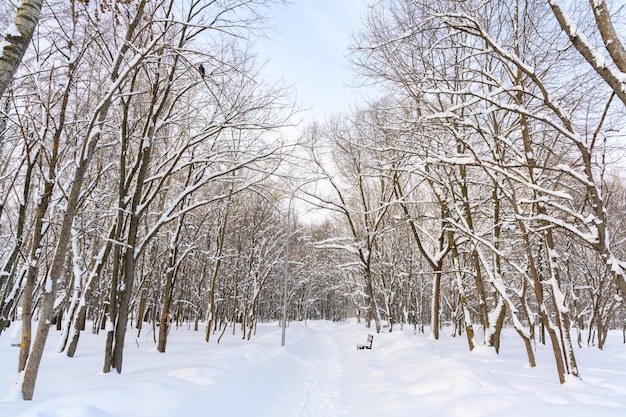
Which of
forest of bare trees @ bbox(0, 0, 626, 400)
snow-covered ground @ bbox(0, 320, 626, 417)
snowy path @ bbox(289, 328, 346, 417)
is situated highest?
forest of bare trees @ bbox(0, 0, 626, 400)

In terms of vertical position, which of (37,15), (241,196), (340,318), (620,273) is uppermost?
(241,196)

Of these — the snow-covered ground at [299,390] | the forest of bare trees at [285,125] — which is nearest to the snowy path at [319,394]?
the snow-covered ground at [299,390]

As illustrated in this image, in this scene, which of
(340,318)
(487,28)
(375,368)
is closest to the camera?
(487,28)

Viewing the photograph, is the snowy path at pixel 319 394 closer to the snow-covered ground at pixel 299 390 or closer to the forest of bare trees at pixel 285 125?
the snow-covered ground at pixel 299 390

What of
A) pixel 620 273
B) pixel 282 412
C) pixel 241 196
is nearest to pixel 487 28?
pixel 620 273

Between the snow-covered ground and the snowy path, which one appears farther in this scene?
the snowy path

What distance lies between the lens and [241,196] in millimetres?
20891

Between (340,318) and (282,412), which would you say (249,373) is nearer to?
(282,412)

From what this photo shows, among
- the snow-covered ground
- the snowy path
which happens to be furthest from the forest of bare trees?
the snowy path

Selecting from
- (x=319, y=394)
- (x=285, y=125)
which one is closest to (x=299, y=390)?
(x=319, y=394)

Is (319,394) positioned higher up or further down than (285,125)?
further down

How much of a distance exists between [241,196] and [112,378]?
49.0ft

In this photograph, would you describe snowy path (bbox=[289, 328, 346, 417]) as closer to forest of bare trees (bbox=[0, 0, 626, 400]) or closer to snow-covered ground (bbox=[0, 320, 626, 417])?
snow-covered ground (bbox=[0, 320, 626, 417])

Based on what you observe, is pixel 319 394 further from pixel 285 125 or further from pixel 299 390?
pixel 285 125
